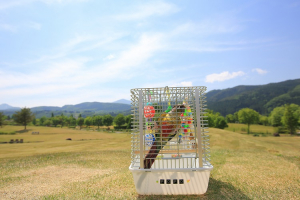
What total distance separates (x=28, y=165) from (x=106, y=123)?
7171cm

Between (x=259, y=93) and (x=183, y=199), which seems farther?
(x=259, y=93)

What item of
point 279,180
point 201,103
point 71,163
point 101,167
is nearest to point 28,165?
point 71,163

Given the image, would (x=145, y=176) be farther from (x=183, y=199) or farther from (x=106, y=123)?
(x=106, y=123)

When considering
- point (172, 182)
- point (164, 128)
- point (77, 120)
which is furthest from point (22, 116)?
point (172, 182)

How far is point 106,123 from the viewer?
8031 centimetres

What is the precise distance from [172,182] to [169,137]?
1.18 m

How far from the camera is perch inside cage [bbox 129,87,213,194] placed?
4.92 meters

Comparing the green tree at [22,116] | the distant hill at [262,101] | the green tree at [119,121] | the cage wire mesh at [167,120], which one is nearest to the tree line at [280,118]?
the green tree at [119,121]

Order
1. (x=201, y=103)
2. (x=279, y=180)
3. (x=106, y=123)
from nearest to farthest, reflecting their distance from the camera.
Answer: (x=201, y=103)
(x=279, y=180)
(x=106, y=123)

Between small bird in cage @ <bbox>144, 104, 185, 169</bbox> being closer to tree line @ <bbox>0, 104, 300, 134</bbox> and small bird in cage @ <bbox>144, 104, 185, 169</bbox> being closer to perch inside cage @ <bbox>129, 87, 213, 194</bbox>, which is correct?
perch inside cage @ <bbox>129, 87, 213, 194</bbox>

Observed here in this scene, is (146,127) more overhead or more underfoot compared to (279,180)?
more overhead

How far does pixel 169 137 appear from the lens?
17.5ft

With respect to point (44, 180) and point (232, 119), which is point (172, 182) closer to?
point (44, 180)

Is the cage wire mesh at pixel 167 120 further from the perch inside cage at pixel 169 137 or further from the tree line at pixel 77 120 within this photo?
the tree line at pixel 77 120
